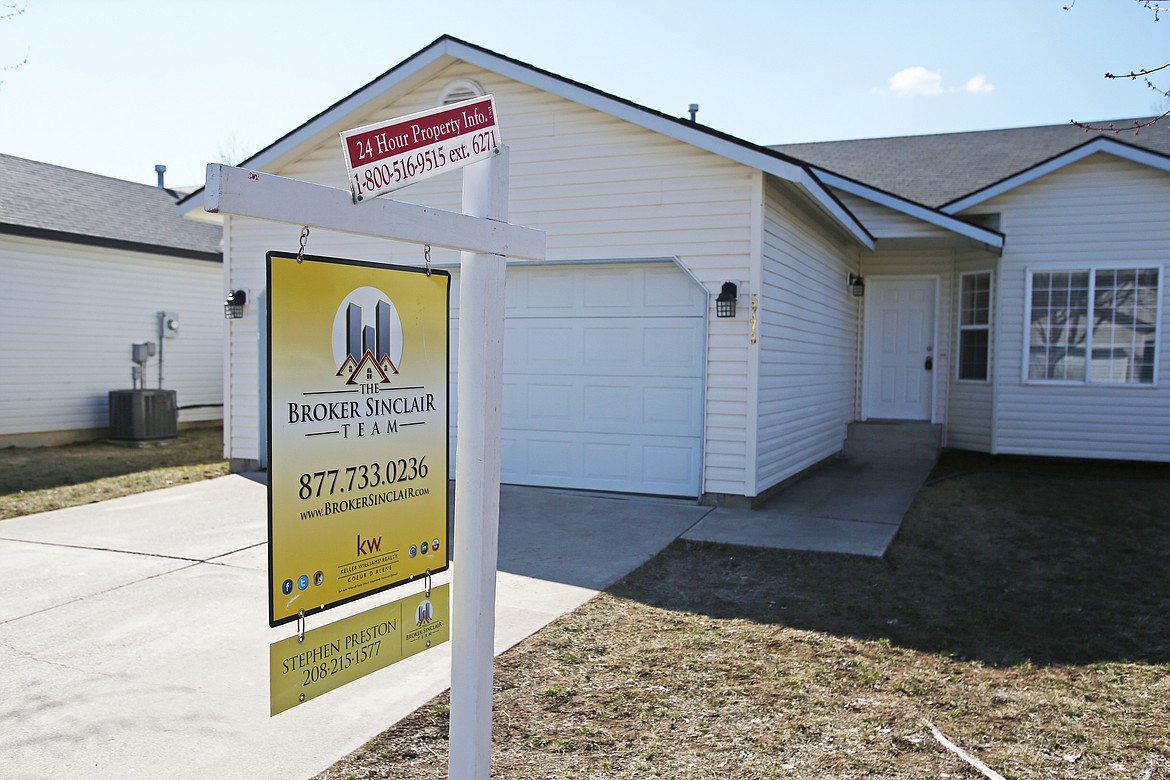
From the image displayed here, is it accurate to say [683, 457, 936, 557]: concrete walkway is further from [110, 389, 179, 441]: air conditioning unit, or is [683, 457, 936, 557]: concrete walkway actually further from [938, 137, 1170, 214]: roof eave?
[110, 389, 179, 441]: air conditioning unit

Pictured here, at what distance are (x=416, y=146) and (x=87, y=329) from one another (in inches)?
565

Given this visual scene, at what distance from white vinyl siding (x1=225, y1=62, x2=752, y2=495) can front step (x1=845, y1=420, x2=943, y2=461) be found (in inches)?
191

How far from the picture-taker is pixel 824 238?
36.8 feet

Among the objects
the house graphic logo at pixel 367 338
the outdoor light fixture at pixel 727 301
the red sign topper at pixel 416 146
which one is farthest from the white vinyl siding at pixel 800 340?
the house graphic logo at pixel 367 338

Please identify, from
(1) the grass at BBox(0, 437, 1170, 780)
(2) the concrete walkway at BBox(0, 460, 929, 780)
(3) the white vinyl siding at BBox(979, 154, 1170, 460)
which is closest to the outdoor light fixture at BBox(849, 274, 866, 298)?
(3) the white vinyl siding at BBox(979, 154, 1170, 460)

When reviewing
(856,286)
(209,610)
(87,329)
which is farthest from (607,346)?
(87,329)

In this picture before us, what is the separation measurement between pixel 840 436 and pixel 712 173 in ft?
17.8

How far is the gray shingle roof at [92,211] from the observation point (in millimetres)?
13883

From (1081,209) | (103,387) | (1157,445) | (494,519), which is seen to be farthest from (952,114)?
(494,519)

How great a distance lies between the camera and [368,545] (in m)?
2.53

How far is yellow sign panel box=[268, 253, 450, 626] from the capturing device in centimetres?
227

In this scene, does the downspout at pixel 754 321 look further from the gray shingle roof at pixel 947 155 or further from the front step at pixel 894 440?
the gray shingle roof at pixel 947 155

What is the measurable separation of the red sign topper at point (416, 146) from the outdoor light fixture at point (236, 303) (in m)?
8.67

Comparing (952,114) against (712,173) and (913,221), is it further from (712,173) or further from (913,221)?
(712,173)
